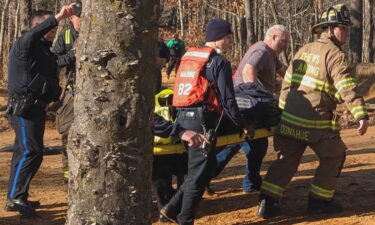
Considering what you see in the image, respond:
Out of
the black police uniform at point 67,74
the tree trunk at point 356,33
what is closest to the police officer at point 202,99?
the black police uniform at point 67,74

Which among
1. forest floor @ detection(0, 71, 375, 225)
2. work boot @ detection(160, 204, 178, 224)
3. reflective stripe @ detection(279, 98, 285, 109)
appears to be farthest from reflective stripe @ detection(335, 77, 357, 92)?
work boot @ detection(160, 204, 178, 224)

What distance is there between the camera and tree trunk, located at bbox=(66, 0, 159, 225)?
335 cm

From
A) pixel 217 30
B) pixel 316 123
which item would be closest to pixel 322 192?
pixel 316 123

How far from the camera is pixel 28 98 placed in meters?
6.59

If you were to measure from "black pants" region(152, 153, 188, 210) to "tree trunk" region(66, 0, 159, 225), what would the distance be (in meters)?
2.98

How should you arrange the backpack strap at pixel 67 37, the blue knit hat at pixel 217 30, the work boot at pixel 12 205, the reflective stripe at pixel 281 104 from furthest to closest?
1. the backpack strap at pixel 67 37
2. the work boot at pixel 12 205
3. the reflective stripe at pixel 281 104
4. the blue knit hat at pixel 217 30

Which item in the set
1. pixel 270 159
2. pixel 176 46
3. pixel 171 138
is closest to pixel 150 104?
pixel 171 138

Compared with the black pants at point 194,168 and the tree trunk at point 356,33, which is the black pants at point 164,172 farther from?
the tree trunk at point 356,33

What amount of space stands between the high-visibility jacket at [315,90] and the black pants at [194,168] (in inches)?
35.1

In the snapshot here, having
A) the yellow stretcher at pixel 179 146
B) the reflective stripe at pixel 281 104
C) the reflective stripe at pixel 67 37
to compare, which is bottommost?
the yellow stretcher at pixel 179 146

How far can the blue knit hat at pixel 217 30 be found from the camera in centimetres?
594

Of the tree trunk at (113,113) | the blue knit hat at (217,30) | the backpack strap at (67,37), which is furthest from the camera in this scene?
the backpack strap at (67,37)

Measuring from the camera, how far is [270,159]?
32.9 feet

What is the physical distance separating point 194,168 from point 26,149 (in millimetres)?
1875
